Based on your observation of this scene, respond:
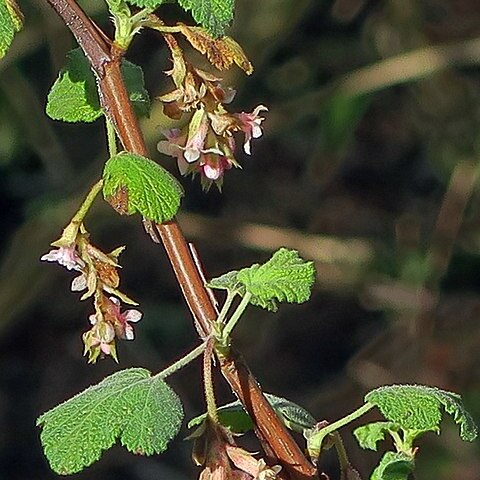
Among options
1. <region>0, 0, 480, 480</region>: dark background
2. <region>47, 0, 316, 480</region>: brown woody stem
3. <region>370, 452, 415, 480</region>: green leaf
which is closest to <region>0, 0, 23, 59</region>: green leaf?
<region>47, 0, 316, 480</region>: brown woody stem

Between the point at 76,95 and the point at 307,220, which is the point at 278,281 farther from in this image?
the point at 307,220

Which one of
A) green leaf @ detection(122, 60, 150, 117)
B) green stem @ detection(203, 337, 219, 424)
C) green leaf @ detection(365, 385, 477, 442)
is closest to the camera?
green stem @ detection(203, 337, 219, 424)

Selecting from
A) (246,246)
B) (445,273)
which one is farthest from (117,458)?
(445,273)

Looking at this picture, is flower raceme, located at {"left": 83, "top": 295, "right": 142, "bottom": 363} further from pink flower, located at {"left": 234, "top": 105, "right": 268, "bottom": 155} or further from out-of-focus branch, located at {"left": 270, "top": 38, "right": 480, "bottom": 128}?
out-of-focus branch, located at {"left": 270, "top": 38, "right": 480, "bottom": 128}

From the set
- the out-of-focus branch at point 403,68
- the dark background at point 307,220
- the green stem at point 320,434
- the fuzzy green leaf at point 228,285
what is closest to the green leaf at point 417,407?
the green stem at point 320,434

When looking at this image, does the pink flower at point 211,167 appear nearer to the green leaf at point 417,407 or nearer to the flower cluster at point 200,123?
the flower cluster at point 200,123

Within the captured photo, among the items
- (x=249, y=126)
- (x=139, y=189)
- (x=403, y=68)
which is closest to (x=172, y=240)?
(x=139, y=189)
